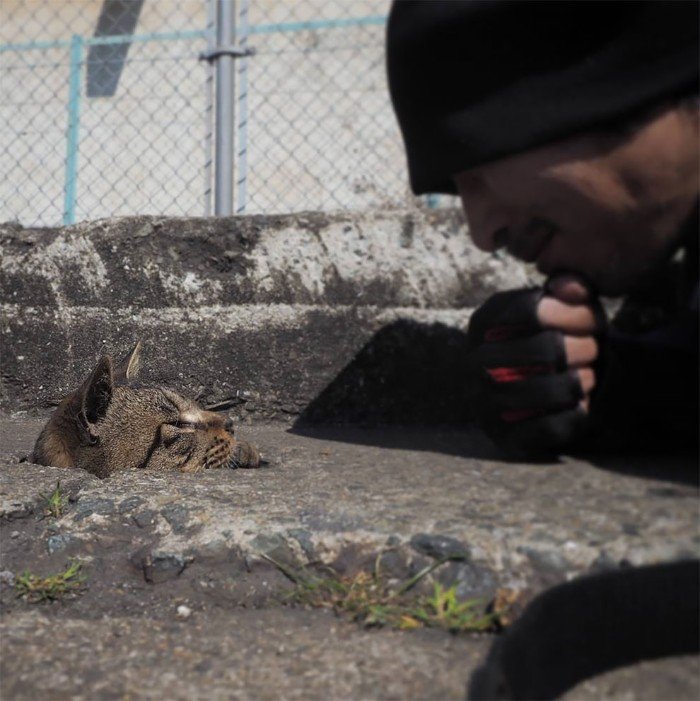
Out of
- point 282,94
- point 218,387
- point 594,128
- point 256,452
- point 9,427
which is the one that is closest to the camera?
point 594,128

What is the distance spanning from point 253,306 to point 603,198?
183 cm

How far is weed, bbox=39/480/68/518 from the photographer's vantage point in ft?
5.93

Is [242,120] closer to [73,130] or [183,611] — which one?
[73,130]

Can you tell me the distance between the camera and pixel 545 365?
3.13 feet

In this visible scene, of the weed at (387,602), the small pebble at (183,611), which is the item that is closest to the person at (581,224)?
the weed at (387,602)

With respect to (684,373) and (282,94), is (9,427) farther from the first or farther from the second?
(684,373)

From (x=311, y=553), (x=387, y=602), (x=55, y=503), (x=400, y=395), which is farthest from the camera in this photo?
(x=400, y=395)

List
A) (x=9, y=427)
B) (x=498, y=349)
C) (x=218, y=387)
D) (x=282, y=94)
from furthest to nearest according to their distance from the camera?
1. (x=282, y=94)
2. (x=9, y=427)
3. (x=218, y=387)
4. (x=498, y=349)

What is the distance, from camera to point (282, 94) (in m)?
3.65

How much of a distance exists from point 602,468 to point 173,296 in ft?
6.38

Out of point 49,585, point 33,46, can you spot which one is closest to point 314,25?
point 33,46

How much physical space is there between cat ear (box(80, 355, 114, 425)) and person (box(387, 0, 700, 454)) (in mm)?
1651

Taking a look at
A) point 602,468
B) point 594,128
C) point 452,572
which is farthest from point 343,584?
point 594,128

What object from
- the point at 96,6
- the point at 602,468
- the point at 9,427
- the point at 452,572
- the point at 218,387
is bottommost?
the point at 9,427
